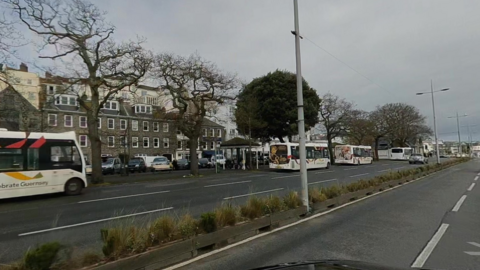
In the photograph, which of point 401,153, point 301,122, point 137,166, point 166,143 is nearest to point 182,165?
point 137,166

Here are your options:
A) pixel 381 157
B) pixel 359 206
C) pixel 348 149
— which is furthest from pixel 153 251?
pixel 381 157

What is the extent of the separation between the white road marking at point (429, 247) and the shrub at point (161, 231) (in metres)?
4.14

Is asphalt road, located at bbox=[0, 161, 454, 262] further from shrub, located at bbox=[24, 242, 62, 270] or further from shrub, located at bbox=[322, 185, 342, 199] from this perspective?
shrub, located at bbox=[322, 185, 342, 199]

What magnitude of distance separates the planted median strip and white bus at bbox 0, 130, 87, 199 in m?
10.9

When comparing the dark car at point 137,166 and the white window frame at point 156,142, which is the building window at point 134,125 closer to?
the white window frame at point 156,142

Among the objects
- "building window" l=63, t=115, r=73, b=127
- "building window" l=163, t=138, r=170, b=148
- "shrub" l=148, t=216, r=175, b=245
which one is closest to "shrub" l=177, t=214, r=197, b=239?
"shrub" l=148, t=216, r=175, b=245

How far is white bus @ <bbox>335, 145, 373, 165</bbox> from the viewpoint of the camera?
5091cm

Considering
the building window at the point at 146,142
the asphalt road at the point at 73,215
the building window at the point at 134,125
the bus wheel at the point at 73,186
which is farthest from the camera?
the building window at the point at 146,142

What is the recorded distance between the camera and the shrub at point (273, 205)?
9.19m

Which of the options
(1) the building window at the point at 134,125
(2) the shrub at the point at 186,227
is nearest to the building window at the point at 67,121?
(1) the building window at the point at 134,125

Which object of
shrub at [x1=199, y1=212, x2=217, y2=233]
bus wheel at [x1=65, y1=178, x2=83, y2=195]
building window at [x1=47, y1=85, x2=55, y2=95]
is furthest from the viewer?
building window at [x1=47, y1=85, x2=55, y2=95]

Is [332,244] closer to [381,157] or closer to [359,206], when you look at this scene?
[359,206]

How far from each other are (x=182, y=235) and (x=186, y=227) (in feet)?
0.71

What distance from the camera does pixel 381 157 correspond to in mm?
84125
